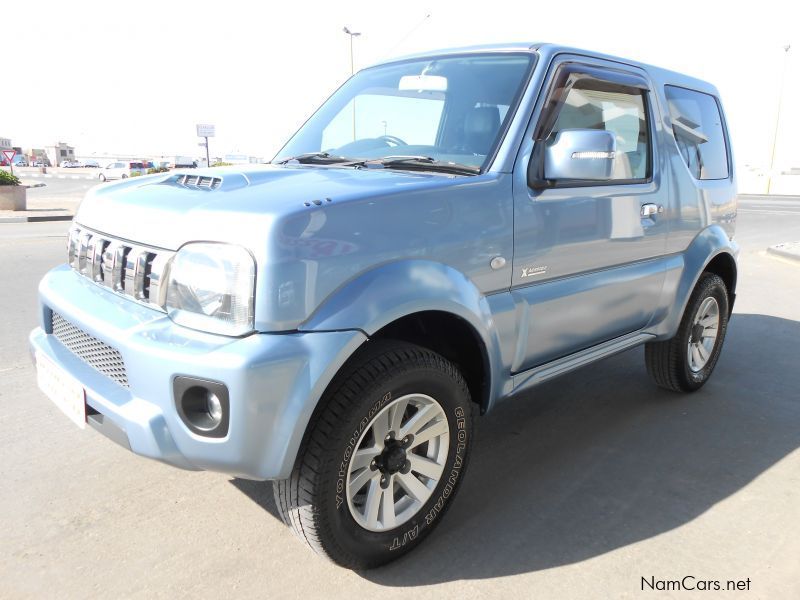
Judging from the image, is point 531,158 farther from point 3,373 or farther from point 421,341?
point 3,373

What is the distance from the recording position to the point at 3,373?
4375 millimetres

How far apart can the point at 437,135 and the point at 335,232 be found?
1221 millimetres

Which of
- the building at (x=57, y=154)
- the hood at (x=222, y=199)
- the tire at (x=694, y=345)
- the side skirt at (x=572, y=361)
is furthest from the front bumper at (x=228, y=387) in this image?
the building at (x=57, y=154)

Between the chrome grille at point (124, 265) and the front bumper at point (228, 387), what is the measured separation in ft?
0.31

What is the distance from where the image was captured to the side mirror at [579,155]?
278cm

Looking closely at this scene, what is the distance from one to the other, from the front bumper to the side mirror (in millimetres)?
1230

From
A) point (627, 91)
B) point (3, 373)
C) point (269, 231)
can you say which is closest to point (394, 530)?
point (269, 231)

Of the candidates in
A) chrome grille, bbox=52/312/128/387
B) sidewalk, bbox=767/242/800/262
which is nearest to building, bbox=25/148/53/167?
sidewalk, bbox=767/242/800/262

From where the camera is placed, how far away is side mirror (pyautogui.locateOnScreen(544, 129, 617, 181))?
9.11 feet

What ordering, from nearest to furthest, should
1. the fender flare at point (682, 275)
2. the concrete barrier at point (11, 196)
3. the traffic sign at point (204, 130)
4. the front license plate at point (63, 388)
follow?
the front license plate at point (63, 388)
the fender flare at point (682, 275)
the concrete barrier at point (11, 196)
the traffic sign at point (204, 130)

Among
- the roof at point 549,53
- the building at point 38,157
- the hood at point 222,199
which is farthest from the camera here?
the building at point 38,157

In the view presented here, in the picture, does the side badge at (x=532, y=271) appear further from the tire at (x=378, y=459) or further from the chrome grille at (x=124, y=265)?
the chrome grille at (x=124, y=265)

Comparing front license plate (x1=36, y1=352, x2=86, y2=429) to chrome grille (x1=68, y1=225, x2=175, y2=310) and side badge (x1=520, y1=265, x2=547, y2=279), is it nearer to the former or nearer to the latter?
chrome grille (x1=68, y1=225, x2=175, y2=310)

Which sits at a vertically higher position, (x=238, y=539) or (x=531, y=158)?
(x=531, y=158)
